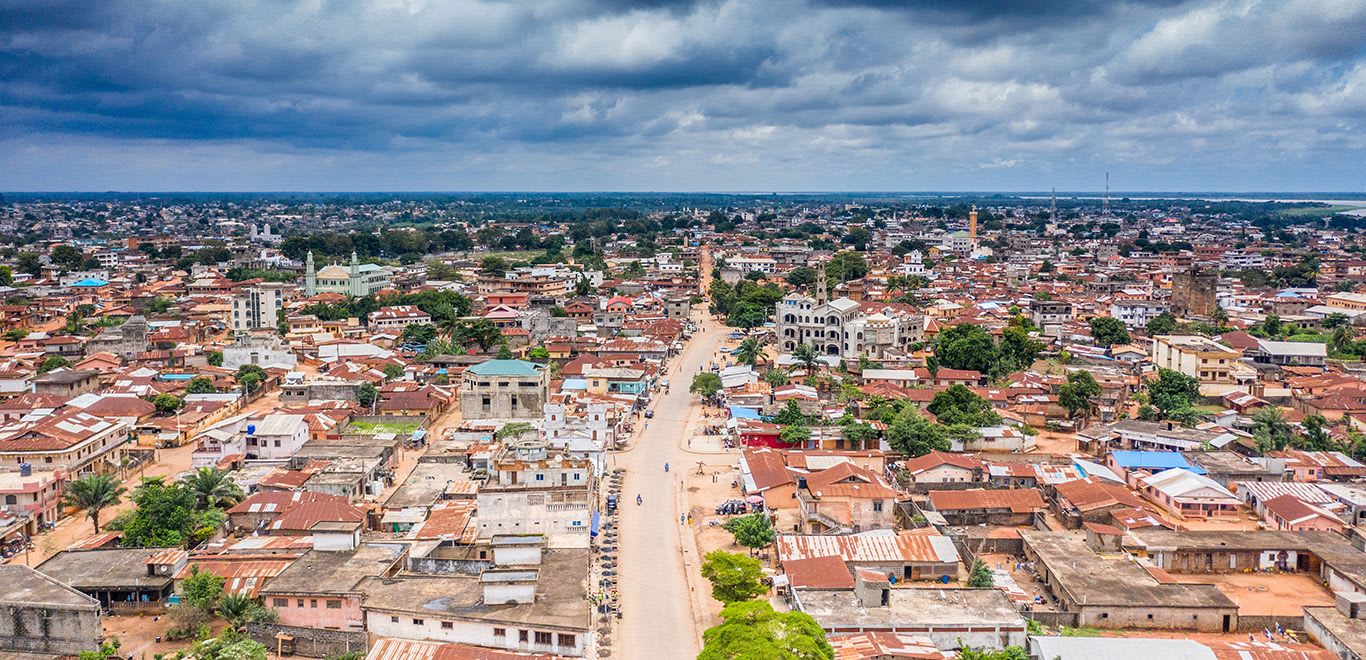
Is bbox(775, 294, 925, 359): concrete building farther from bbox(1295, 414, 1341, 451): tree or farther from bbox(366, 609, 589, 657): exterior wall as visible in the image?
bbox(366, 609, 589, 657): exterior wall

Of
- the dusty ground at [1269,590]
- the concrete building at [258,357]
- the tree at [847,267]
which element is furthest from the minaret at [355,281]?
the dusty ground at [1269,590]

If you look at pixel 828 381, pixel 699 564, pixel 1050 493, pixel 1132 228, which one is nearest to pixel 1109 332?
pixel 828 381

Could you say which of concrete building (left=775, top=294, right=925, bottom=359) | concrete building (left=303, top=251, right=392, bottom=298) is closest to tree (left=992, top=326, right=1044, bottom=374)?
concrete building (left=775, top=294, right=925, bottom=359)

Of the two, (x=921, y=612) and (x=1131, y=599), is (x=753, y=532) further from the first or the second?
(x=1131, y=599)

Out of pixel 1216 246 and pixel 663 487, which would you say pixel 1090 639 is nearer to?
pixel 663 487

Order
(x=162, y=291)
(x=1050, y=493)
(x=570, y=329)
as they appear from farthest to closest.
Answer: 1. (x=162, y=291)
2. (x=570, y=329)
3. (x=1050, y=493)

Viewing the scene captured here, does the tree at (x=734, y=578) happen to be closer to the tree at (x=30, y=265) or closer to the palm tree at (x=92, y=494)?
the palm tree at (x=92, y=494)

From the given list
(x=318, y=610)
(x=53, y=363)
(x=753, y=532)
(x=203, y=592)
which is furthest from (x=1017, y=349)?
(x=53, y=363)
